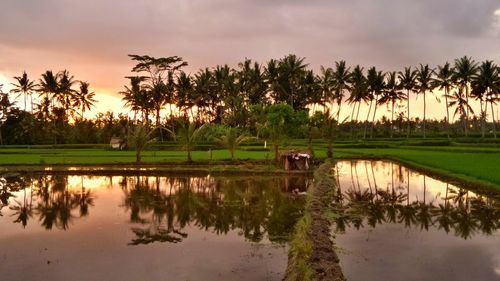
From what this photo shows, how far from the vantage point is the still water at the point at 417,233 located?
7.11 m

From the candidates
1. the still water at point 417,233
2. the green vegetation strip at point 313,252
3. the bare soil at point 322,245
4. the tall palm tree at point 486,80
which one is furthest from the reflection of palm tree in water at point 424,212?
the tall palm tree at point 486,80

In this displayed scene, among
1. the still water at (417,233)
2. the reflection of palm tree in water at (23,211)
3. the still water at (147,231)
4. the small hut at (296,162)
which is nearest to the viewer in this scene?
the still water at (417,233)

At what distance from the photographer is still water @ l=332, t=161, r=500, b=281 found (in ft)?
23.3

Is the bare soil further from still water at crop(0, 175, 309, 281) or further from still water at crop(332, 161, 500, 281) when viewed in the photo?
still water at crop(0, 175, 309, 281)

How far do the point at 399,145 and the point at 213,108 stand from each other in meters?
31.2

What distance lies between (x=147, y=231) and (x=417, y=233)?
563 cm

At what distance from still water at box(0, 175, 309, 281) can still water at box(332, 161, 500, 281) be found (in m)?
1.30

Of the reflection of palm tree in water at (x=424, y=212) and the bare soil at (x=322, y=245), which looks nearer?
the bare soil at (x=322, y=245)

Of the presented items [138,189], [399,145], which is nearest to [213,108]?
[399,145]

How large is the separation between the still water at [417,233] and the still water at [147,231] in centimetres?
130

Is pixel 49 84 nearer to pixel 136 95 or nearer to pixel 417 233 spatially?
pixel 136 95

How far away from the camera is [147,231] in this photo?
394 inches

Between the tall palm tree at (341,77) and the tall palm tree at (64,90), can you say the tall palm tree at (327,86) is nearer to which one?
the tall palm tree at (341,77)

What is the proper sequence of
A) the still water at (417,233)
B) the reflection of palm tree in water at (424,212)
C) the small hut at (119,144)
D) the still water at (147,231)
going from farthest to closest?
the small hut at (119,144) < the reflection of palm tree in water at (424,212) < the still water at (147,231) < the still water at (417,233)
